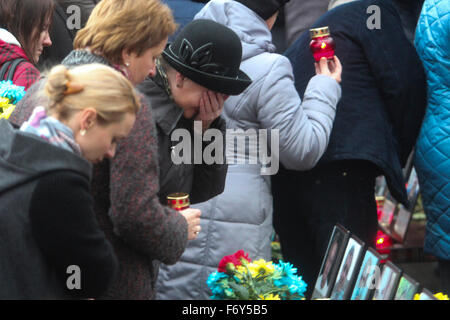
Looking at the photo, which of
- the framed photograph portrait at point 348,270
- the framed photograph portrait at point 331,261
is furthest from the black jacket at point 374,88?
the framed photograph portrait at point 348,270

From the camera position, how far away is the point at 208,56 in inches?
78.2

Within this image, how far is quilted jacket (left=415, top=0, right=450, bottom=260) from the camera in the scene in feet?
9.13

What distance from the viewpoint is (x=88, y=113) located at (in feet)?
4.94

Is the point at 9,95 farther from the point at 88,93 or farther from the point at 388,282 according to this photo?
the point at 388,282

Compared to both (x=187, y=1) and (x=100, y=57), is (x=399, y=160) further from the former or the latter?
(x=100, y=57)

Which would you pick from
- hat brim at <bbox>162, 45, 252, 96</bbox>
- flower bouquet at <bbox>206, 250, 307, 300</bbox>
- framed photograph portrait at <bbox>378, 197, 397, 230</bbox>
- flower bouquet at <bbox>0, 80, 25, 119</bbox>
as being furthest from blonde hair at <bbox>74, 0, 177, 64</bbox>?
framed photograph portrait at <bbox>378, 197, 397, 230</bbox>

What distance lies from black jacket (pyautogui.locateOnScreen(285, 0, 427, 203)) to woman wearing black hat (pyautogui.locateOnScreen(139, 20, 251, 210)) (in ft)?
2.73

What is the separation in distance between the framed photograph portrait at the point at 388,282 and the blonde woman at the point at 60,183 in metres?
0.91

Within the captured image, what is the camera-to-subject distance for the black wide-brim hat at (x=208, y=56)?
6.47ft

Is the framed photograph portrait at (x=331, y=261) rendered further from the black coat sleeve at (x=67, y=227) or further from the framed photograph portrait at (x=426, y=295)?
the black coat sleeve at (x=67, y=227)

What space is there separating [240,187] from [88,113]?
48.1 inches

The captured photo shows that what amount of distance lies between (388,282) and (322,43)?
3.23ft

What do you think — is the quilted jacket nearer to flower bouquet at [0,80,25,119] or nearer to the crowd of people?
the crowd of people
